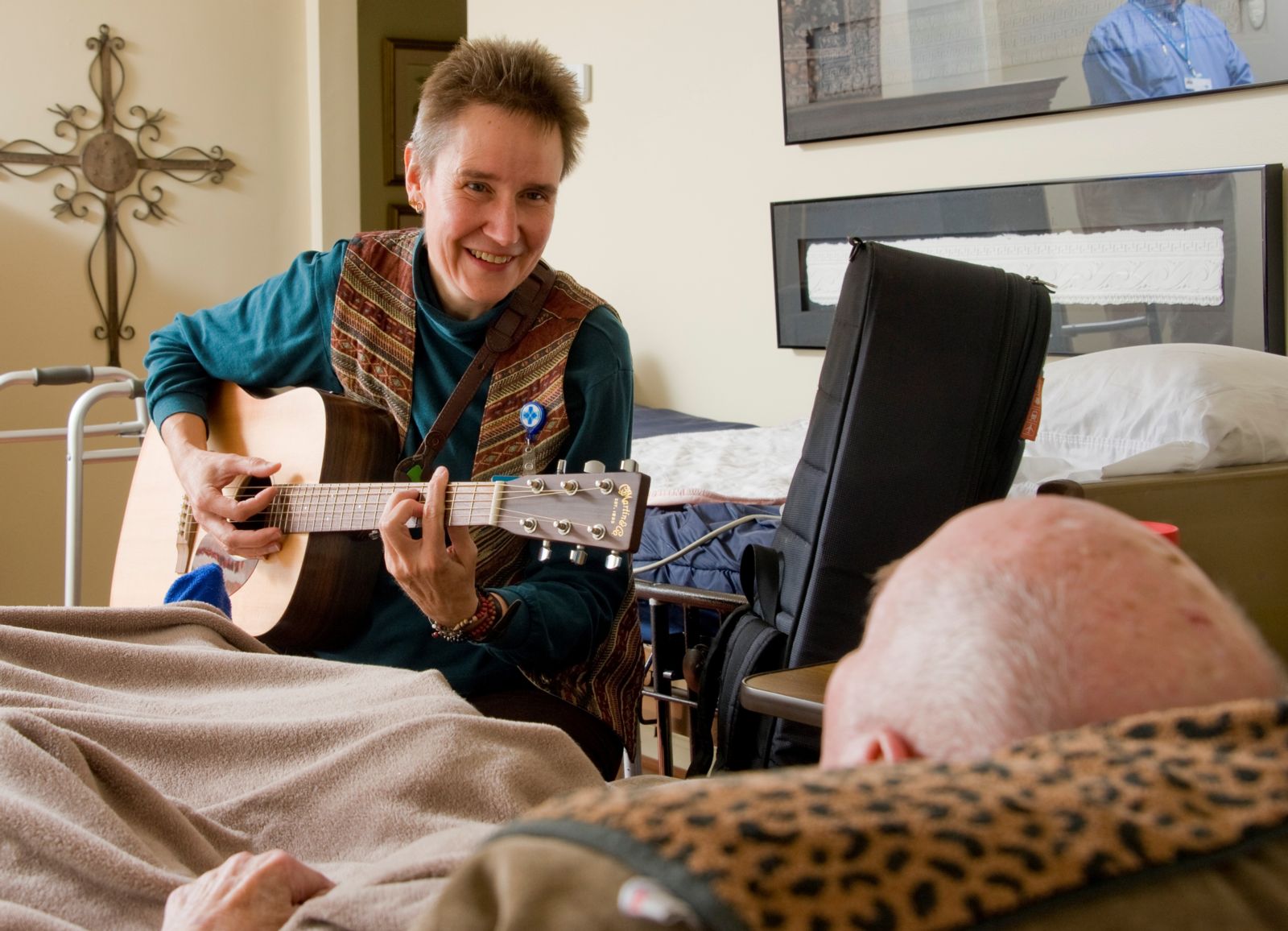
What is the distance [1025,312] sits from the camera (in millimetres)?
1577

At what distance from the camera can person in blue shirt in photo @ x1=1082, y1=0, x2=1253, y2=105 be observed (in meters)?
2.66

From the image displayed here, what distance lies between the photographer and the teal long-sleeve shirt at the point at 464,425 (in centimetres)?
161

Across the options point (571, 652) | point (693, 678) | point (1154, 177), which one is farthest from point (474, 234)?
point (1154, 177)

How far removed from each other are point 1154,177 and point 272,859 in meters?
2.56

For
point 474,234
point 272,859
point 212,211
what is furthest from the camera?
point 212,211

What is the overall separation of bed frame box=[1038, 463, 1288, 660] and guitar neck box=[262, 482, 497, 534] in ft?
3.06

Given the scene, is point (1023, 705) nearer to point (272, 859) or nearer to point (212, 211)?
point (272, 859)

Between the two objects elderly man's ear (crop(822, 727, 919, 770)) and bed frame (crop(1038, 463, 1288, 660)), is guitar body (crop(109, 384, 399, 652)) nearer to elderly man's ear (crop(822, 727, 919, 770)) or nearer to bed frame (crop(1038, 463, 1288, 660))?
bed frame (crop(1038, 463, 1288, 660))

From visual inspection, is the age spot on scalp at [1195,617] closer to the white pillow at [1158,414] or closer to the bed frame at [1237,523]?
the bed frame at [1237,523]

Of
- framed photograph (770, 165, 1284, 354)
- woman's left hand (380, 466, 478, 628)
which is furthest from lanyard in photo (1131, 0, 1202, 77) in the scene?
woman's left hand (380, 466, 478, 628)

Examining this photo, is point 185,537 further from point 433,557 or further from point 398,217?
point 398,217

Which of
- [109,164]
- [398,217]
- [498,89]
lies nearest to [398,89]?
[398,217]

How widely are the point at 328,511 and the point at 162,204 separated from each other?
3.04 m

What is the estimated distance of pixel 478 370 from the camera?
67.0 inches
